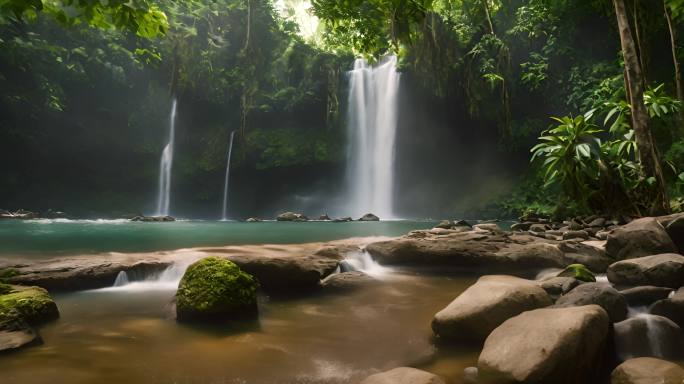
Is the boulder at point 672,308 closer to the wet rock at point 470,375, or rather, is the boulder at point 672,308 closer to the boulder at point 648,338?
the boulder at point 648,338

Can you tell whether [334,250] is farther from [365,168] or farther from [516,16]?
[516,16]

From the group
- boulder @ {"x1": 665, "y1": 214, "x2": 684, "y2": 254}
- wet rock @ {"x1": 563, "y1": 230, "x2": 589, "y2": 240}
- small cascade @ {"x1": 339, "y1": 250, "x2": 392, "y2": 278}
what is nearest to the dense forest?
wet rock @ {"x1": 563, "y1": 230, "x2": 589, "y2": 240}

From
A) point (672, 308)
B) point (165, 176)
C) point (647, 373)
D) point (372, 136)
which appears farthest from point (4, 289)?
point (165, 176)

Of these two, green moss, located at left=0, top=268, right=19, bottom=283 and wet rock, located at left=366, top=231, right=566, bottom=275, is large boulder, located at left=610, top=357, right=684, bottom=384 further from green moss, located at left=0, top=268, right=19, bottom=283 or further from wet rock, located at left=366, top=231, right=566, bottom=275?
green moss, located at left=0, top=268, right=19, bottom=283

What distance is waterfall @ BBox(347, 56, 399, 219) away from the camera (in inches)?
893

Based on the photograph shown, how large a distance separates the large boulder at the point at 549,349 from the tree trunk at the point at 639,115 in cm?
638

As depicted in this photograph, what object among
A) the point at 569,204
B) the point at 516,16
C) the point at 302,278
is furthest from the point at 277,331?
the point at 516,16

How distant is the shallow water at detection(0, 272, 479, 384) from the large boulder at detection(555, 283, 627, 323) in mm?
928

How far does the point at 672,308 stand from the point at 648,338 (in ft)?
1.72

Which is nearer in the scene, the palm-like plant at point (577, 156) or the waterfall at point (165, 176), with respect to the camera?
the palm-like plant at point (577, 156)

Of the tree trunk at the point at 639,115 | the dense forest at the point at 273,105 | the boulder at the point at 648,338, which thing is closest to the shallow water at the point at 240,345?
the boulder at the point at 648,338

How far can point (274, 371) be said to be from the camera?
269cm

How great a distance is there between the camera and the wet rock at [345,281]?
201 inches

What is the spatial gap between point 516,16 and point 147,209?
23.7m
